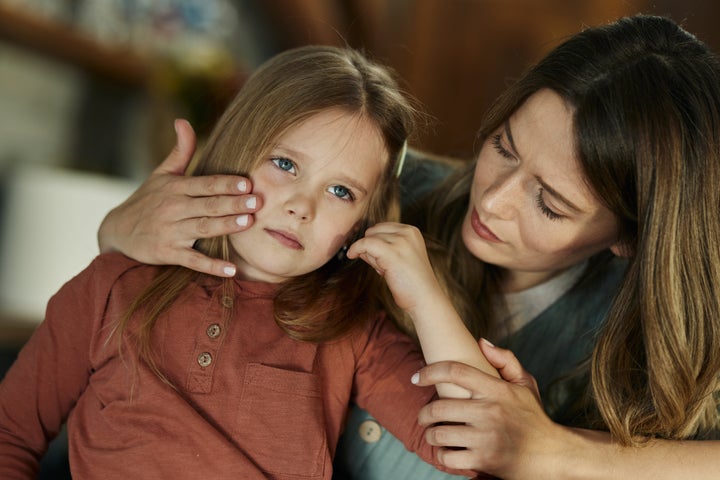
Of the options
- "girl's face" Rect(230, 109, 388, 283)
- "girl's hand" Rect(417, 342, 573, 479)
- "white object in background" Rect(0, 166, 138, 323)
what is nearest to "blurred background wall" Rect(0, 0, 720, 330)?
"white object in background" Rect(0, 166, 138, 323)

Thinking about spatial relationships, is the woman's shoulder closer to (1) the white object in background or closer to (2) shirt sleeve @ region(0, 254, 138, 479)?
(2) shirt sleeve @ region(0, 254, 138, 479)

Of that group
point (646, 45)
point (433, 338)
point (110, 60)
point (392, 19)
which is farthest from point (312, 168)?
point (392, 19)

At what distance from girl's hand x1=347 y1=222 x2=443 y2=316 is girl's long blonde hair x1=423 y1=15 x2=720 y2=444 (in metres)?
0.27

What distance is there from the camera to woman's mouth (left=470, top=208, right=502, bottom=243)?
126cm

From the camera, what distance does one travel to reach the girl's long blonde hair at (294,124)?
120 cm

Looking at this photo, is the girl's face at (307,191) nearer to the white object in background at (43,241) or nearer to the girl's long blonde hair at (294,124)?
the girl's long blonde hair at (294,124)

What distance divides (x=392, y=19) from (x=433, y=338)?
A: 330 centimetres

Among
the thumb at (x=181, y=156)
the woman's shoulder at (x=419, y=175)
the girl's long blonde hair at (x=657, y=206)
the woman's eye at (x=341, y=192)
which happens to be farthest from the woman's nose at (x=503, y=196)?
the thumb at (x=181, y=156)

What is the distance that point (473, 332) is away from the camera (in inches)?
54.5

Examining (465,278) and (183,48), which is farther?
(183,48)

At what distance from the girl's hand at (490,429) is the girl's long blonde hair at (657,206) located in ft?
0.40

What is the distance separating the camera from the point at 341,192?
1230mm

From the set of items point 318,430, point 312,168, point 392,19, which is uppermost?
point 392,19

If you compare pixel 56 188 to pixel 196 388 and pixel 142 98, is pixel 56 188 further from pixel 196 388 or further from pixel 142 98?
pixel 196 388
